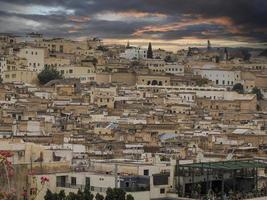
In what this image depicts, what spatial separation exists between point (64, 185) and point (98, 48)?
155ft

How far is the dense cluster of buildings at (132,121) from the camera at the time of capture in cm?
1991

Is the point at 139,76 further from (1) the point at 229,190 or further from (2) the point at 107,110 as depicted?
(1) the point at 229,190

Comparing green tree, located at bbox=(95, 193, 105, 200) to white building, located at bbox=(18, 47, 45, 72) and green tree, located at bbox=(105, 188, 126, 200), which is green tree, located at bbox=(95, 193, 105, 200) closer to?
green tree, located at bbox=(105, 188, 126, 200)

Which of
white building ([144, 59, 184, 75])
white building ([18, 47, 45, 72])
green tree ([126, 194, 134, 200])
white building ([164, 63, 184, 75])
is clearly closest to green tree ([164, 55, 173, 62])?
white building ([144, 59, 184, 75])

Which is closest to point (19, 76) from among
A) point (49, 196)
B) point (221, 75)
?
point (221, 75)

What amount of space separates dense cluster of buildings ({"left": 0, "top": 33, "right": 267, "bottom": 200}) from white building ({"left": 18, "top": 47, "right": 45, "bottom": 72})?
60mm

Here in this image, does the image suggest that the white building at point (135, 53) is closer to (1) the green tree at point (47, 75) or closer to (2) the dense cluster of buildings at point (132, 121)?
(2) the dense cluster of buildings at point (132, 121)

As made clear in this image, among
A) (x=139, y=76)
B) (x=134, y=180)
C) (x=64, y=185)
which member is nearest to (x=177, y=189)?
(x=134, y=180)

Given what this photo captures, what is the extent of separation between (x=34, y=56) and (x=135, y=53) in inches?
565

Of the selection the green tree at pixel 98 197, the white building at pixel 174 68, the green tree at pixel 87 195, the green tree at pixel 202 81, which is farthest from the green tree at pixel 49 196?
the white building at pixel 174 68

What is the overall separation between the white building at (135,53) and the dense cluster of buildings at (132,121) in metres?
0.09

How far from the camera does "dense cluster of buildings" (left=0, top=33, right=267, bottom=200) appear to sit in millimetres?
19906

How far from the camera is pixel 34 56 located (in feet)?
176

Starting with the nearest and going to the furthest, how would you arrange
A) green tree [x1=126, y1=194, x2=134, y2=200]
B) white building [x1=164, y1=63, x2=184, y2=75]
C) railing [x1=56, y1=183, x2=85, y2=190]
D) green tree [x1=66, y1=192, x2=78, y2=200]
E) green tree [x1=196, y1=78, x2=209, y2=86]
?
1. green tree [x1=66, y1=192, x2=78, y2=200]
2. green tree [x1=126, y1=194, x2=134, y2=200]
3. railing [x1=56, y1=183, x2=85, y2=190]
4. green tree [x1=196, y1=78, x2=209, y2=86]
5. white building [x1=164, y1=63, x2=184, y2=75]
